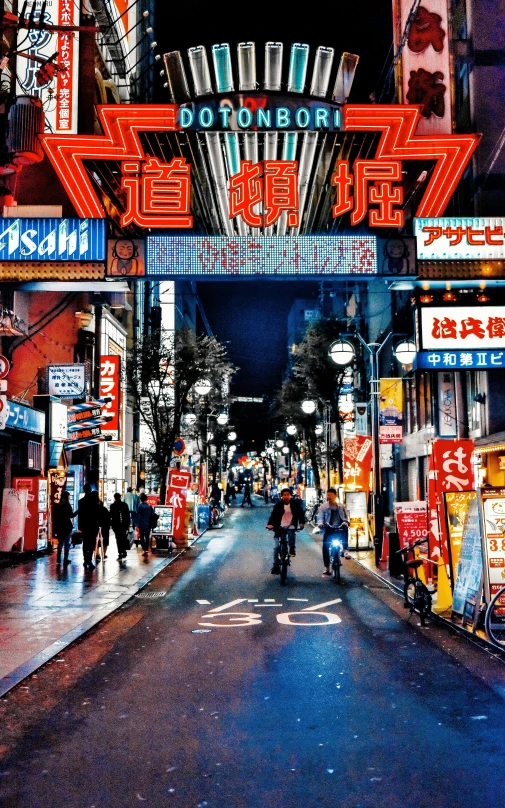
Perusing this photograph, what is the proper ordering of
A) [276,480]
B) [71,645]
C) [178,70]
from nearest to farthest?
[71,645]
[178,70]
[276,480]

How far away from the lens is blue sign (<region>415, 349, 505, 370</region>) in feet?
50.6

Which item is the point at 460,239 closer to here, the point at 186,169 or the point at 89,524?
the point at 186,169

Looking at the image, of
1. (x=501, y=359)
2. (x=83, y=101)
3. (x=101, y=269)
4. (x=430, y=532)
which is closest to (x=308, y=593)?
(x=430, y=532)

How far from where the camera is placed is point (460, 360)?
15508mm

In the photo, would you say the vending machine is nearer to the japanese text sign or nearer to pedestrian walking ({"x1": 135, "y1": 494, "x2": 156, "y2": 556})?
pedestrian walking ({"x1": 135, "y1": 494, "x2": 156, "y2": 556})

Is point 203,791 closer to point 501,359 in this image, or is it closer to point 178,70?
point 501,359

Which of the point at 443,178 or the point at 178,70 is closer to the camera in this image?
the point at 443,178

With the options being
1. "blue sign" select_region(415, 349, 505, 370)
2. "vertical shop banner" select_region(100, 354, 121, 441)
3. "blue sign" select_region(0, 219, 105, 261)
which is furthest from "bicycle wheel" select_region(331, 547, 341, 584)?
"vertical shop banner" select_region(100, 354, 121, 441)

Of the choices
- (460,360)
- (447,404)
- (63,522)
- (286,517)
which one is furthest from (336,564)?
(447,404)

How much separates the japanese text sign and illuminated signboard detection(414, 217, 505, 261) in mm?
3430

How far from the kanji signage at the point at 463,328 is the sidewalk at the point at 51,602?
7.97 m

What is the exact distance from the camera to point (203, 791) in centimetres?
503

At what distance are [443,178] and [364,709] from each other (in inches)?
386

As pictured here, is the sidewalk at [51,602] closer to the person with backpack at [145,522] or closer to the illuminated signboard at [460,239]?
the person with backpack at [145,522]
